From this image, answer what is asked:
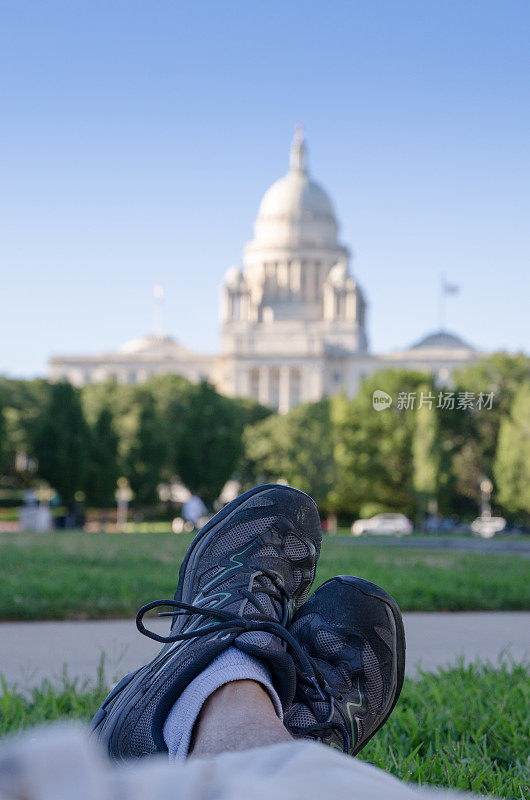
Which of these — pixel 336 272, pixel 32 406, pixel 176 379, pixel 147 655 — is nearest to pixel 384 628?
pixel 147 655

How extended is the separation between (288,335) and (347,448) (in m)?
45.8

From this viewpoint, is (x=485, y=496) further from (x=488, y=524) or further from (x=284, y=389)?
(x=284, y=389)

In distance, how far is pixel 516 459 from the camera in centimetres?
3353

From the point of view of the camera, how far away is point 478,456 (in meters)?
39.1

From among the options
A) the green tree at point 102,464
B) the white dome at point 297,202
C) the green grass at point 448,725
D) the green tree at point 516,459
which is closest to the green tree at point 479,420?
the green tree at point 516,459

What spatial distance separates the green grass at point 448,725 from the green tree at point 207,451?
36.2 metres

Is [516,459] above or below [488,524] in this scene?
above

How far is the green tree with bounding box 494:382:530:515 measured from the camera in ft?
108

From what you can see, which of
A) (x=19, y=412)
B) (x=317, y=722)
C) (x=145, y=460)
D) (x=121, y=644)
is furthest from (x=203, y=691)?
(x=19, y=412)

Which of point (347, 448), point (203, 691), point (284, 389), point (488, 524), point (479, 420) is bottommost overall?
point (488, 524)

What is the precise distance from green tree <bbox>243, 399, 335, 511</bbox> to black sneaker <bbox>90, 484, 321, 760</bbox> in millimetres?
37791

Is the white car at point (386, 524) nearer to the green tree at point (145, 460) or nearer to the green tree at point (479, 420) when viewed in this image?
the green tree at point (479, 420)

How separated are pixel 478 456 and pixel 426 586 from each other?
33.6m

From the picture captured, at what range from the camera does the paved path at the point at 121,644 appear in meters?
3.64
